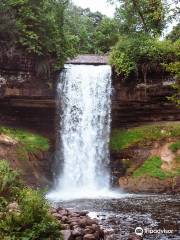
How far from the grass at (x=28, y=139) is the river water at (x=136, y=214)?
6838 millimetres

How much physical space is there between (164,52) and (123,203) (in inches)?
514

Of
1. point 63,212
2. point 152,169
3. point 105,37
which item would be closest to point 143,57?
point 152,169

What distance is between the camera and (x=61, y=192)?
2586 cm

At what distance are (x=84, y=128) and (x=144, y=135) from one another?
3.99 metres

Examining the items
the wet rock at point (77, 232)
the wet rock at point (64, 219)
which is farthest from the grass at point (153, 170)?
the wet rock at point (77, 232)

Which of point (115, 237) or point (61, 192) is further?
point (61, 192)

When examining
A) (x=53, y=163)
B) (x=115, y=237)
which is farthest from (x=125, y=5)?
(x=115, y=237)

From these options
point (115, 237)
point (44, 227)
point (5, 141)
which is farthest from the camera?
point (5, 141)

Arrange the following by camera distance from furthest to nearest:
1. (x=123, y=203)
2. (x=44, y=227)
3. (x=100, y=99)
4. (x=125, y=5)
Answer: (x=125, y=5)
(x=100, y=99)
(x=123, y=203)
(x=44, y=227)

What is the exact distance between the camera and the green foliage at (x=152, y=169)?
2547cm

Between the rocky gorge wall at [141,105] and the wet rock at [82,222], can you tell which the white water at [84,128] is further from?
the wet rock at [82,222]

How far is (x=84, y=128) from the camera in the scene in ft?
95.7

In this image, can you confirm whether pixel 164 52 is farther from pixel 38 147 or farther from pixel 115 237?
pixel 115 237

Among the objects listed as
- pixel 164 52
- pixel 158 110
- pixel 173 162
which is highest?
pixel 164 52
